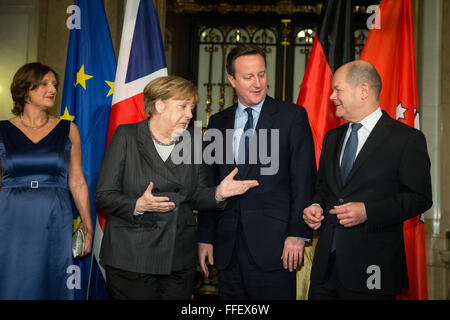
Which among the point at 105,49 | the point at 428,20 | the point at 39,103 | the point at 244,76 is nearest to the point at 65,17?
the point at 105,49

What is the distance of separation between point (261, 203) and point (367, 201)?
57 cm

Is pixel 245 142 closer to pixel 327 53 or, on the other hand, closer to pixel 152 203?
pixel 152 203

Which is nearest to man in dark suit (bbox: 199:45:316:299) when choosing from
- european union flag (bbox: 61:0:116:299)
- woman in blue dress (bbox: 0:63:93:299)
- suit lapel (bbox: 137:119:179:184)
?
suit lapel (bbox: 137:119:179:184)

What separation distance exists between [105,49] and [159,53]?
1.59 ft

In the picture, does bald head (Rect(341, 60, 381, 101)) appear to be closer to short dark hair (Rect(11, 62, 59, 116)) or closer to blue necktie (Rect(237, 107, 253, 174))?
blue necktie (Rect(237, 107, 253, 174))

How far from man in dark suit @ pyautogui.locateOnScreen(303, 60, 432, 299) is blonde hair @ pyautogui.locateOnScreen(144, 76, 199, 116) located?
2.71 feet

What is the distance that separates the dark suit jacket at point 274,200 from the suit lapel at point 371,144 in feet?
0.94

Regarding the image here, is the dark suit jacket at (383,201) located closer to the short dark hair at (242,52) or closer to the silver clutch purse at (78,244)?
the short dark hair at (242,52)

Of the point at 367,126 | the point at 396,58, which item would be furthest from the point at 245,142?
the point at 396,58

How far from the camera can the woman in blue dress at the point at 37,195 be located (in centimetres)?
273

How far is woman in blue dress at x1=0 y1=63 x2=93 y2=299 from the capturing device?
273cm

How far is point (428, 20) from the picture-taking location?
4281 millimetres

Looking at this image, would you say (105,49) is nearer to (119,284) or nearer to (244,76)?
(244,76)

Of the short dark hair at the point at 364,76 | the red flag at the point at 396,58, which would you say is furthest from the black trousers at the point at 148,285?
the red flag at the point at 396,58
